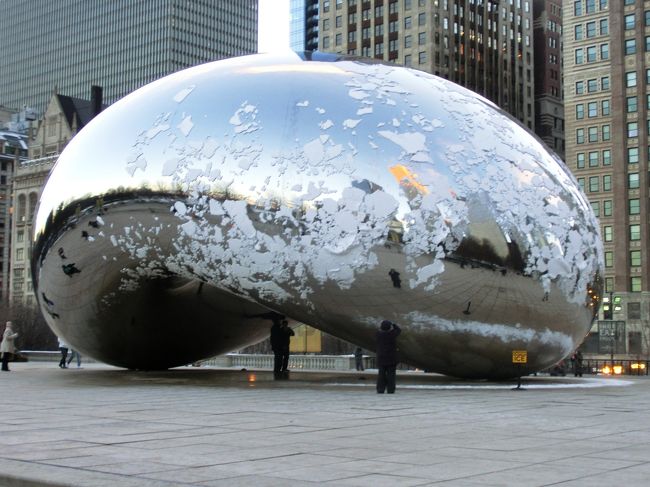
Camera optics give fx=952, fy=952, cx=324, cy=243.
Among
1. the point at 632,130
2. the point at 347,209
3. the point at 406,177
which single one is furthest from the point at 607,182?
the point at 347,209

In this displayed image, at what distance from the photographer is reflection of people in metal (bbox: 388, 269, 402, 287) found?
15047 millimetres

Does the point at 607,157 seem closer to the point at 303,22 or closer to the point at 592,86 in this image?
the point at 592,86

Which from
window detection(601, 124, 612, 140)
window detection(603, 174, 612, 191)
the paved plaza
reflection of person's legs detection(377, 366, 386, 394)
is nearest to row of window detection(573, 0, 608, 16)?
window detection(601, 124, 612, 140)

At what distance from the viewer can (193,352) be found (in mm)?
21547

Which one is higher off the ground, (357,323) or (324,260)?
(324,260)

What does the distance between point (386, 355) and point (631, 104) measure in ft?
295

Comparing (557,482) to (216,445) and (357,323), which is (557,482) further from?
(357,323)

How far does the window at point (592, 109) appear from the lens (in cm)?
10188

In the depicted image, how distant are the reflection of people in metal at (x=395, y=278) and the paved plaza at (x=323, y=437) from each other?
5.75 ft

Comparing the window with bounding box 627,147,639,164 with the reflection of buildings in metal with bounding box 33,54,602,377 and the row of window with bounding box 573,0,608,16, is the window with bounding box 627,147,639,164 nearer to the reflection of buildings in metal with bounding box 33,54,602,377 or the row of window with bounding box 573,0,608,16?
the row of window with bounding box 573,0,608,16

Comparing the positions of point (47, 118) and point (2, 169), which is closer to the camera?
point (47, 118)

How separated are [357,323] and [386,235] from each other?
5.46 ft

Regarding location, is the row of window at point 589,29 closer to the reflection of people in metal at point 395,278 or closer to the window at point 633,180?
the window at point 633,180

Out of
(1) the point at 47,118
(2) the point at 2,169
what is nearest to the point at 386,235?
(1) the point at 47,118
